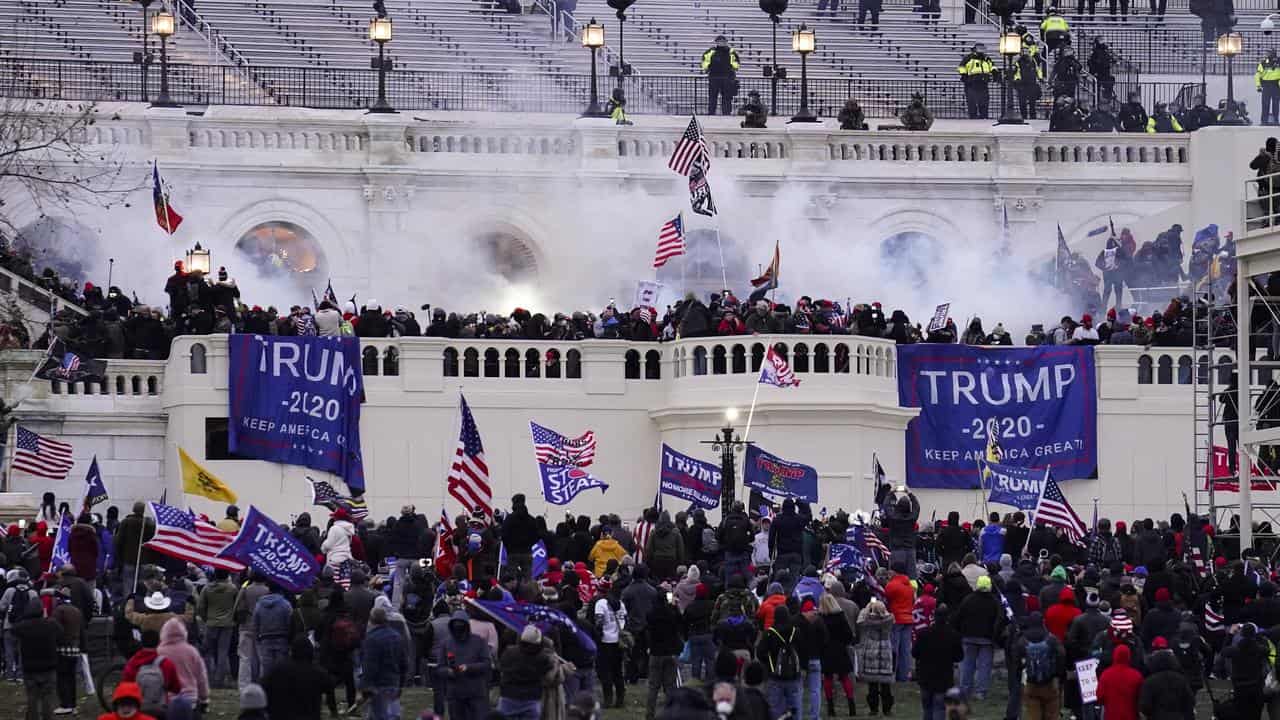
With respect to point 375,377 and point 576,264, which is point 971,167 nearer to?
point 576,264

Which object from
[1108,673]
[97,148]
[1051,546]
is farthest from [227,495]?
[97,148]

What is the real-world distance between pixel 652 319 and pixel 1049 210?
12112 mm

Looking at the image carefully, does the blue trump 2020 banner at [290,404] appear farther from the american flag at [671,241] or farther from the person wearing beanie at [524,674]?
the person wearing beanie at [524,674]

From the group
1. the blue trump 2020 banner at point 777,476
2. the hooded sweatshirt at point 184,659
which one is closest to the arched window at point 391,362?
the blue trump 2020 banner at point 777,476

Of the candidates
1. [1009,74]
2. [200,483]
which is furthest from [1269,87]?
[200,483]

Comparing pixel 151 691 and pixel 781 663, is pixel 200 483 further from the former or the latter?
pixel 151 691

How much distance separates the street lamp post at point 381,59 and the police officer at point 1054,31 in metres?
13.3

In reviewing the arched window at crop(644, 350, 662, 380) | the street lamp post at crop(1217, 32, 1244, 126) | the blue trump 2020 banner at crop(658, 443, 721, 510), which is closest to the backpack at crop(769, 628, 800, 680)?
the blue trump 2020 banner at crop(658, 443, 721, 510)

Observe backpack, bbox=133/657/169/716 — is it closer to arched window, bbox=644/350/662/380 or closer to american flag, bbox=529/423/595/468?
american flag, bbox=529/423/595/468

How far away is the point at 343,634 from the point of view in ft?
108

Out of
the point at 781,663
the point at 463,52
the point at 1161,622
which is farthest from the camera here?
the point at 463,52

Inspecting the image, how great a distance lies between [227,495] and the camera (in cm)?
4059

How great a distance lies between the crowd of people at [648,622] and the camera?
2994cm

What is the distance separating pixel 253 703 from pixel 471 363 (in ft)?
80.3
